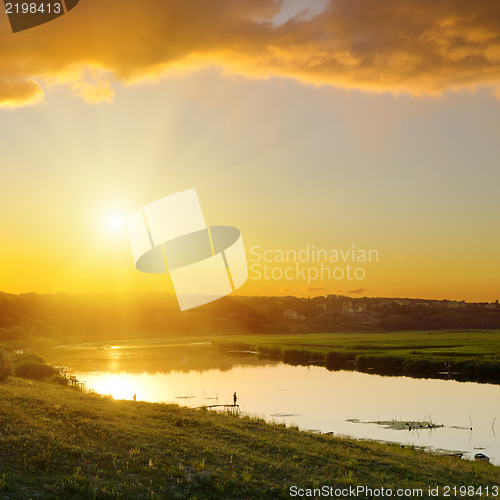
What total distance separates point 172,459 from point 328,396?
4016 cm

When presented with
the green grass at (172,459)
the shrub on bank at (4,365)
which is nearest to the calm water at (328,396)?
the green grass at (172,459)

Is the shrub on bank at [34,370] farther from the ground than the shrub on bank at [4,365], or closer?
closer

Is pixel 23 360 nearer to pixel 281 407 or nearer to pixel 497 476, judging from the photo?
pixel 281 407

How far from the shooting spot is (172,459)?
875 inches

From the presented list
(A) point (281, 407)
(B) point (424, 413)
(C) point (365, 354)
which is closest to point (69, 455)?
(A) point (281, 407)

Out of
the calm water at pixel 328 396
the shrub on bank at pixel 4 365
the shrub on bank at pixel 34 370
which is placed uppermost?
the shrub on bank at pixel 4 365

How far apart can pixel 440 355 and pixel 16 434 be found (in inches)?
3385

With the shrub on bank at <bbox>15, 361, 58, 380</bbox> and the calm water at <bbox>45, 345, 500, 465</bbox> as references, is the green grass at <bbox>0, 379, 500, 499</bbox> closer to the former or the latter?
the calm water at <bbox>45, 345, 500, 465</bbox>

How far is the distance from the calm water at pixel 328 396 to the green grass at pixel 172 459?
10726 mm

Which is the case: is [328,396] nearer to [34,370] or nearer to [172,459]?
[34,370]

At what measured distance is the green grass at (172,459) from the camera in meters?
19.1

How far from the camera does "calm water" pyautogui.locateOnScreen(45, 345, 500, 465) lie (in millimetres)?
41594

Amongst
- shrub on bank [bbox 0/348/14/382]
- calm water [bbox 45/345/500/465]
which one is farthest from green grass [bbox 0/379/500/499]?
calm water [bbox 45/345/500/465]

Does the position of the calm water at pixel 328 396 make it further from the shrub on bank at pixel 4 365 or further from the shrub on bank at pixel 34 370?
the shrub on bank at pixel 4 365
